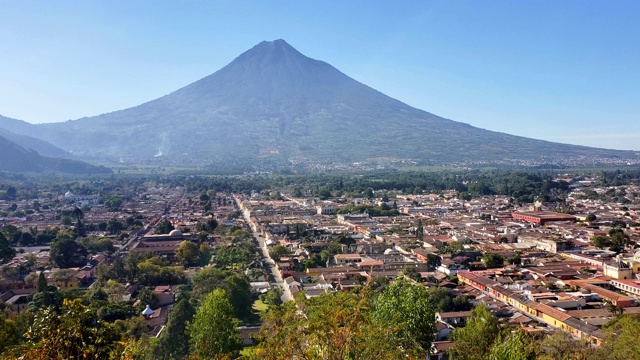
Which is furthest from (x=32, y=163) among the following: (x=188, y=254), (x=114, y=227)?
(x=188, y=254)

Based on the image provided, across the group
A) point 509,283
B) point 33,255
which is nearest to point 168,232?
point 33,255

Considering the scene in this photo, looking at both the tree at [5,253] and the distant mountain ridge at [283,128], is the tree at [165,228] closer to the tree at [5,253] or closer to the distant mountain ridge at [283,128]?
the tree at [5,253]

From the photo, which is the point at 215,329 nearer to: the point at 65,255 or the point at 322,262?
the point at 322,262

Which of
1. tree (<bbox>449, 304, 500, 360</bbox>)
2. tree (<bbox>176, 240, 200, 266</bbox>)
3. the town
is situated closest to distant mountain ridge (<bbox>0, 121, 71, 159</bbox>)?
the town

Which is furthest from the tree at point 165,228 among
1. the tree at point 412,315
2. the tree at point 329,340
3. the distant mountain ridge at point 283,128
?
the distant mountain ridge at point 283,128

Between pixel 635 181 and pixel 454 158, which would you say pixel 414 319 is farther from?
pixel 454 158

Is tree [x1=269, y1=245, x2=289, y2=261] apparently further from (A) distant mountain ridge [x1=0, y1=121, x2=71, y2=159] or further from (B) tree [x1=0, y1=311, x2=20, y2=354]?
(A) distant mountain ridge [x1=0, y1=121, x2=71, y2=159]
